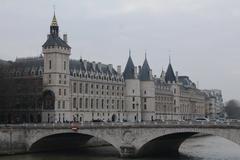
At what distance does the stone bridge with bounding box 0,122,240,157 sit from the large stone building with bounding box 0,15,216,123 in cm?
1425

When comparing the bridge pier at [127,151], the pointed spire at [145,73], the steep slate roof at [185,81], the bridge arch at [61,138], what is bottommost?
the bridge pier at [127,151]

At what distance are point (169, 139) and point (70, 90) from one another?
33849mm

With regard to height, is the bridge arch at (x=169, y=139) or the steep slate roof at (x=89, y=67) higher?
the steep slate roof at (x=89, y=67)

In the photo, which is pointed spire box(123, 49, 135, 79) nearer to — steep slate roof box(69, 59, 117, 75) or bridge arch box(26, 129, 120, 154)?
steep slate roof box(69, 59, 117, 75)

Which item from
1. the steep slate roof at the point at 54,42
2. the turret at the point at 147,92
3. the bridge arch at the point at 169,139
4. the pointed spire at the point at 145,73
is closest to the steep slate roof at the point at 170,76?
the turret at the point at 147,92

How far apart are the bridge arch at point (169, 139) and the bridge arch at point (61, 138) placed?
3511 millimetres

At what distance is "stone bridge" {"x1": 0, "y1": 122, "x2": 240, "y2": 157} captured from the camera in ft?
180

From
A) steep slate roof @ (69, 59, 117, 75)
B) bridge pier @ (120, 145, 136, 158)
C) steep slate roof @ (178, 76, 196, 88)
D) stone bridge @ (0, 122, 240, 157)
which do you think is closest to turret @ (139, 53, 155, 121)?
steep slate roof @ (69, 59, 117, 75)

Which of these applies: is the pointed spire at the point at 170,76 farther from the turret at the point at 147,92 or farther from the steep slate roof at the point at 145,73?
the steep slate roof at the point at 145,73

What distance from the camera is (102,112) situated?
104500 millimetres

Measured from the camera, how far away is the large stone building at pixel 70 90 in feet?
289

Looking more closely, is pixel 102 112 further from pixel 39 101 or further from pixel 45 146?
pixel 45 146

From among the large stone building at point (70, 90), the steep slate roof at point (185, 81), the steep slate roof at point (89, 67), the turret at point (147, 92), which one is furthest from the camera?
the steep slate roof at point (185, 81)

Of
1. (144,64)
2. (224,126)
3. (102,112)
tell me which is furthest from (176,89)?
(224,126)
